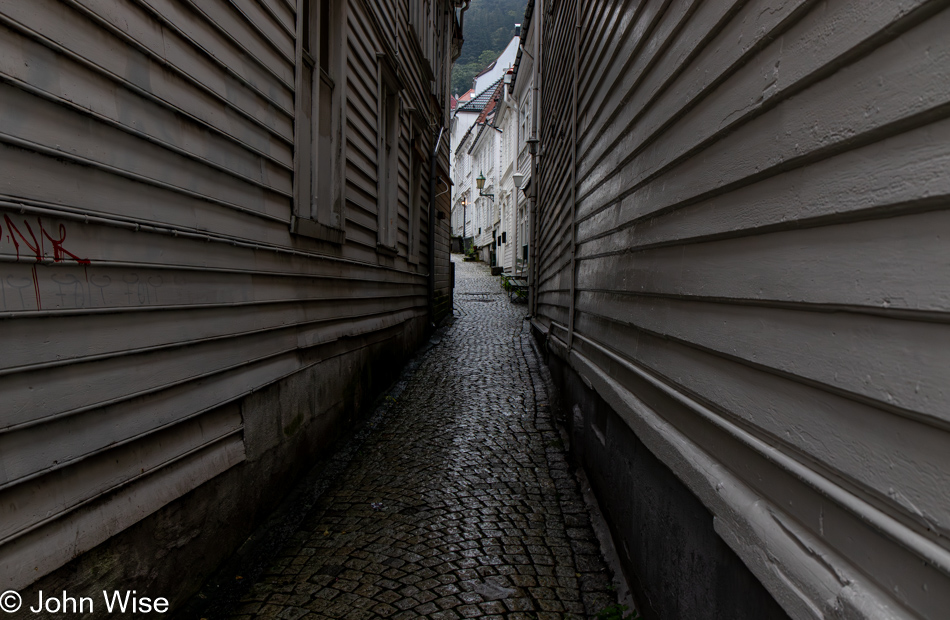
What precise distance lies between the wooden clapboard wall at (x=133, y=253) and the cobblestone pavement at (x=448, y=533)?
31.9 inches

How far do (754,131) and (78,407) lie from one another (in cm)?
247

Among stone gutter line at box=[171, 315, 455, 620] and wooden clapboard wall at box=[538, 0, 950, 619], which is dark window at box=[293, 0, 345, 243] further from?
wooden clapboard wall at box=[538, 0, 950, 619]

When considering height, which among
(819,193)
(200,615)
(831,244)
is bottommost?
(200,615)

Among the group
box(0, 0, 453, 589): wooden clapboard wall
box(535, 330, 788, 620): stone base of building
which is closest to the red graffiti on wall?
box(0, 0, 453, 589): wooden clapboard wall

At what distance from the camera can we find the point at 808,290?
52.7 inches

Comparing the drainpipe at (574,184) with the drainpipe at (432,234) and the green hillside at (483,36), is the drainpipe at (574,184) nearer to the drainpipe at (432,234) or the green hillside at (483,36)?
the drainpipe at (432,234)

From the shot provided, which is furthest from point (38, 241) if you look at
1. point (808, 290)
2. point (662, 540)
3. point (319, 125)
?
point (319, 125)

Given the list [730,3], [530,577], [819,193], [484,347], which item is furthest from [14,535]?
[484,347]

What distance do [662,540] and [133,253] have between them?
2524 mm

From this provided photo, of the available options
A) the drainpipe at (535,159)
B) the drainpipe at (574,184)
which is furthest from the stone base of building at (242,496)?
the drainpipe at (535,159)

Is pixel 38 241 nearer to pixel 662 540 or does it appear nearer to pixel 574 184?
pixel 662 540

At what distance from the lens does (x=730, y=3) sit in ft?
5.95

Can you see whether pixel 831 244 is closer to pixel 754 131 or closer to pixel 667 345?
pixel 754 131

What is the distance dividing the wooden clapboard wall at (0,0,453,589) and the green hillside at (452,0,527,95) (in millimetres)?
63623
